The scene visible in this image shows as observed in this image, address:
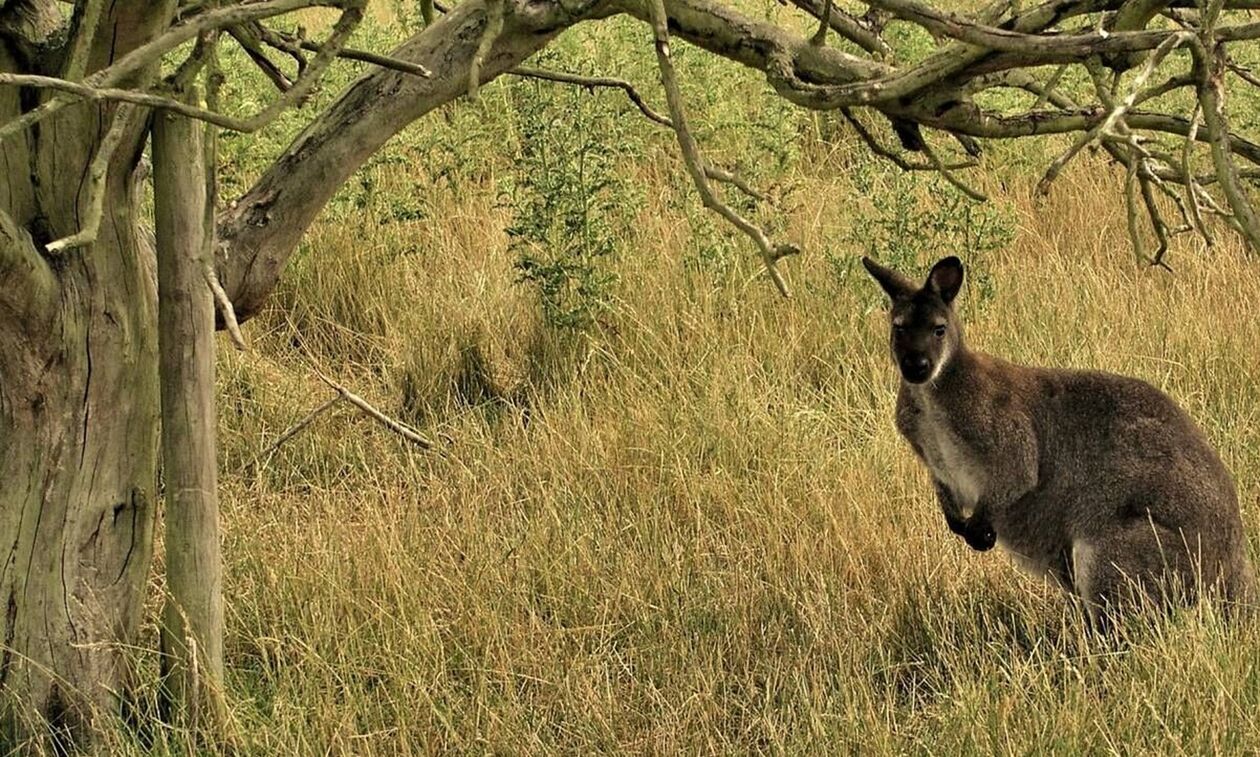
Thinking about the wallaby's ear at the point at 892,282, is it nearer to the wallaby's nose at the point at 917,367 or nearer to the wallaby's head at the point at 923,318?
the wallaby's head at the point at 923,318

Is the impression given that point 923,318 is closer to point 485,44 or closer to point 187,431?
point 187,431

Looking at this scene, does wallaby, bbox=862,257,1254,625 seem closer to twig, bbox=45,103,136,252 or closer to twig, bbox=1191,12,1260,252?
twig, bbox=1191,12,1260,252

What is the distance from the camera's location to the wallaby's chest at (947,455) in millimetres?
4988

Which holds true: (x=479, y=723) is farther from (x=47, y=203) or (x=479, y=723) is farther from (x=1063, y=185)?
(x=1063, y=185)

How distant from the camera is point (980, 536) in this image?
15.9 ft

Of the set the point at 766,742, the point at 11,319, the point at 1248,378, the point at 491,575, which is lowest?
the point at 766,742

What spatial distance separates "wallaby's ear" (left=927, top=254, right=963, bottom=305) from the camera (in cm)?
488

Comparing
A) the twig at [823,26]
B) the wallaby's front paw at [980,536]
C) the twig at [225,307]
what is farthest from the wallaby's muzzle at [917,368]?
the twig at [225,307]

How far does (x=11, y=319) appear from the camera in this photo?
12.4 feet

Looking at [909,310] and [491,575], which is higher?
[909,310]

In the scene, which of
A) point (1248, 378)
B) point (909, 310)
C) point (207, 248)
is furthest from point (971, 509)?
point (207, 248)

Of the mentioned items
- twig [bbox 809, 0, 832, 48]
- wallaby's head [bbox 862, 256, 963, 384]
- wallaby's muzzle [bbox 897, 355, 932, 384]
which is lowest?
wallaby's muzzle [bbox 897, 355, 932, 384]

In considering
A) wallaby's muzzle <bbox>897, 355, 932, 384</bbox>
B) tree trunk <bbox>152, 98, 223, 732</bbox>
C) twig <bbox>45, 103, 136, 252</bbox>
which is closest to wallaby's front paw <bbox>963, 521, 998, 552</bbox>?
wallaby's muzzle <bbox>897, 355, 932, 384</bbox>

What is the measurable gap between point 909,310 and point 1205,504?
3.32 ft
